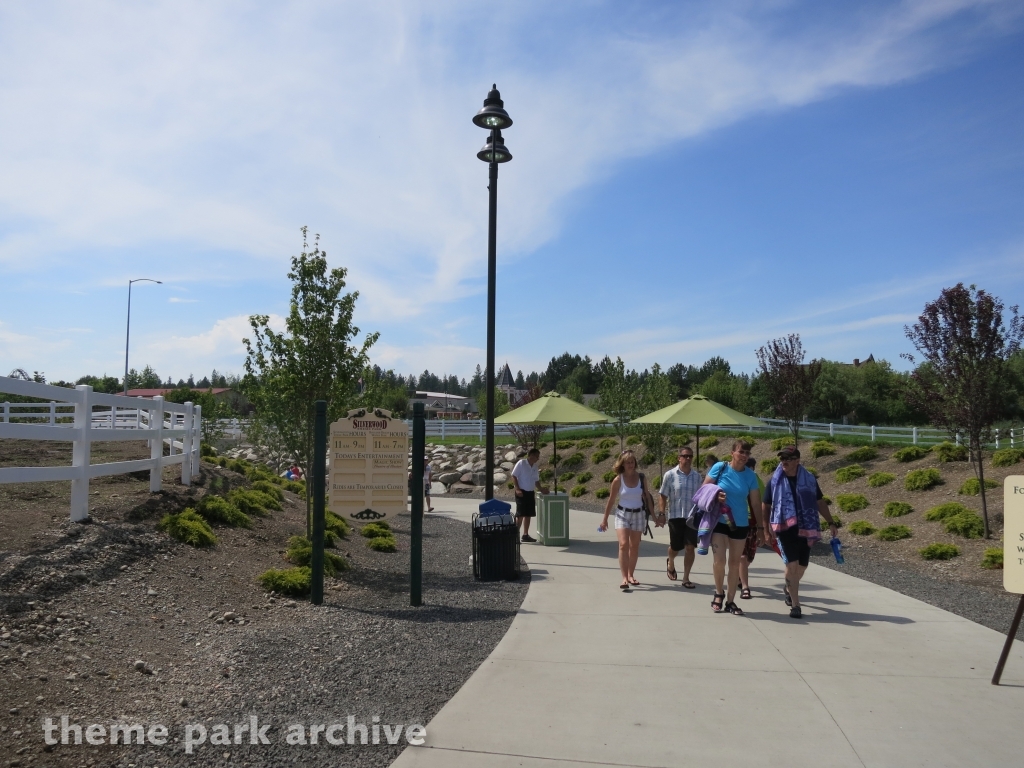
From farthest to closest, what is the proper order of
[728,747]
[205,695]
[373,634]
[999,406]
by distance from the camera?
[999,406] < [373,634] < [205,695] < [728,747]

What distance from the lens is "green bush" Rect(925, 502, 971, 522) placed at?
1220 cm

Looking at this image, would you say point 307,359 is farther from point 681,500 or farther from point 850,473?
point 850,473

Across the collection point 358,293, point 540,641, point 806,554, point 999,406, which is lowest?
point 540,641

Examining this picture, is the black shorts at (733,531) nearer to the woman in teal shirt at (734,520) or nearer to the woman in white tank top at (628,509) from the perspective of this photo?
the woman in teal shirt at (734,520)

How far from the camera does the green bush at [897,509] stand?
44.1 feet

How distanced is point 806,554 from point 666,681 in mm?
2611

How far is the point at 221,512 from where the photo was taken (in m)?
9.34

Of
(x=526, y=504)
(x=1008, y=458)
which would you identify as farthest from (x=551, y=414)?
(x=1008, y=458)

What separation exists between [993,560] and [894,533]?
249cm

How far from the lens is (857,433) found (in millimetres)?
22656

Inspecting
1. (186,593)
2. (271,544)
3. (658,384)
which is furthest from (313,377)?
(658,384)

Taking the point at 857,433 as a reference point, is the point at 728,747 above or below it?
below

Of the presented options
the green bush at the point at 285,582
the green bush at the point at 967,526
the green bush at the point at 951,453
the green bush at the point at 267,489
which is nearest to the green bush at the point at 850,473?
the green bush at the point at 951,453

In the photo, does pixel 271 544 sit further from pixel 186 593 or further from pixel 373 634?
pixel 373 634
